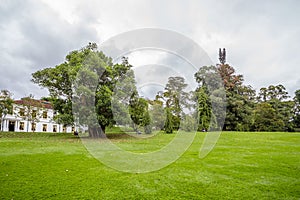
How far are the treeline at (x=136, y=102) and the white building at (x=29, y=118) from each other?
4.15m

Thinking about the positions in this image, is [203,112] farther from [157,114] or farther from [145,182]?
[145,182]

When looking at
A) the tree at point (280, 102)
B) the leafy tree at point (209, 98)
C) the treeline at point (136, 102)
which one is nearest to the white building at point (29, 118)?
the treeline at point (136, 102)

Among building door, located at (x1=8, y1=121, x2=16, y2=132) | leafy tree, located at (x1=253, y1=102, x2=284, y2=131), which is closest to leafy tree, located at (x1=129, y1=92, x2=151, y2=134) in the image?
leafy tree, located at (x1=253, y1=102, x2=284, y2=131)

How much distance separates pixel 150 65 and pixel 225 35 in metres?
10.4

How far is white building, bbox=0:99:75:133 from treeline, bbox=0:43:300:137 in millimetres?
4154

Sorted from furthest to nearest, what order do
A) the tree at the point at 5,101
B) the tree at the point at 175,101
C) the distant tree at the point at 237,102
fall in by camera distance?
the distant tree at the point at 237,102
the tree at the point at 5,101
the tree at the point at 175,101

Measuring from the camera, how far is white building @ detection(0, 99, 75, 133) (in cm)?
2533

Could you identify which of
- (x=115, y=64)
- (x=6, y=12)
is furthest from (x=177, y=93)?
(x=6, y=12)

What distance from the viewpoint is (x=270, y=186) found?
4375 millimetres

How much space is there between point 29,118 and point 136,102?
1623cm

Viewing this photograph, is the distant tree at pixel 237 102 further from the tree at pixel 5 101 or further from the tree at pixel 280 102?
the tree at pixel 5 101

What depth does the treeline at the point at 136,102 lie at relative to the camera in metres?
15.8

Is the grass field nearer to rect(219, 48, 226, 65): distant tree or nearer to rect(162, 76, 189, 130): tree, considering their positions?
rect(162, 76, 189, 130): tree

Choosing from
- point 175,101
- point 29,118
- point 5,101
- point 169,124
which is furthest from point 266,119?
point 5,101
